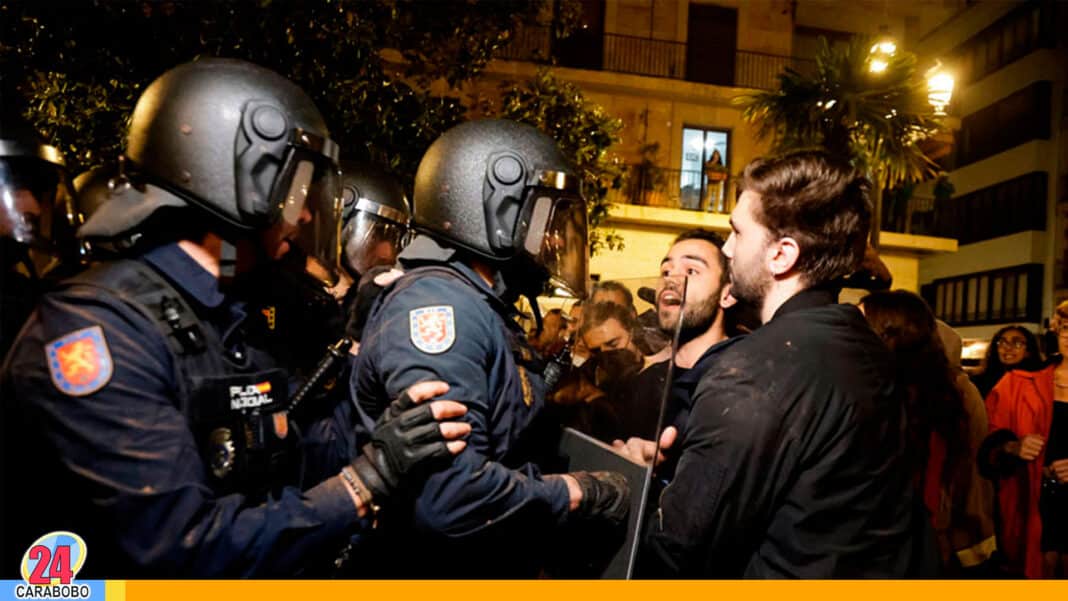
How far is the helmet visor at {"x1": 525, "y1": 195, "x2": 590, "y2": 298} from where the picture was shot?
2561 mm

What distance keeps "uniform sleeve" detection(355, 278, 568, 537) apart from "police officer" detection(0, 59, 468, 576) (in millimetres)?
125

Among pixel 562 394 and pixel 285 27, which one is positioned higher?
pixel 285 27

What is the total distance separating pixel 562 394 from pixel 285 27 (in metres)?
4.42

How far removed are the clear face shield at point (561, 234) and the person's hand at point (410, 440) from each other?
2.61ft

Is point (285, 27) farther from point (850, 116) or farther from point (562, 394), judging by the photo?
point (850, 116)

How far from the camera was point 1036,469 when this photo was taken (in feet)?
14.8

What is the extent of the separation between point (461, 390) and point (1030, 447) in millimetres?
3891

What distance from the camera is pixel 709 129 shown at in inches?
706

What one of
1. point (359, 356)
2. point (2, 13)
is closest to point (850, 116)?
point (2, 13)

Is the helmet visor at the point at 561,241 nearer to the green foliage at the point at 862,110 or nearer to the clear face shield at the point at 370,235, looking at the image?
the clear face shield at the point at 370,235

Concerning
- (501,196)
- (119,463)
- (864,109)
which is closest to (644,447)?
(501,196)

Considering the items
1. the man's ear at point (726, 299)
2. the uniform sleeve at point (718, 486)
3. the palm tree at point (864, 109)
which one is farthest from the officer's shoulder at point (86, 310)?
the palm tree at point (864, 109)

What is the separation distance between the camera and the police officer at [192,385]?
161cm
